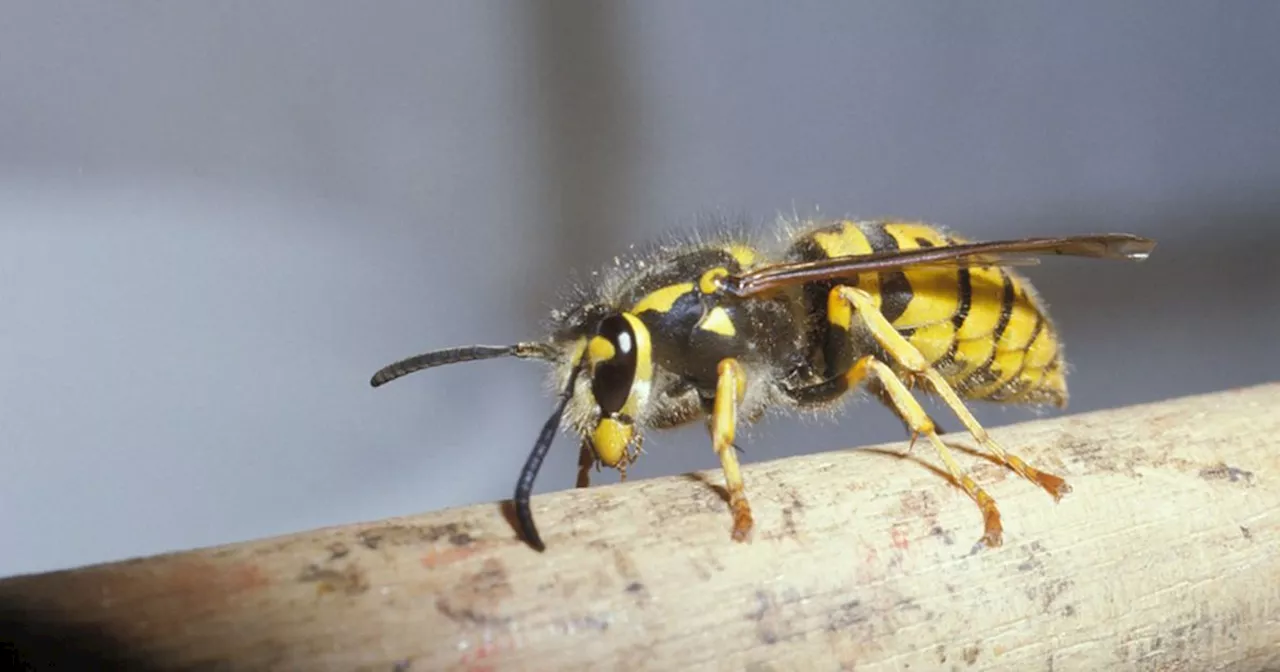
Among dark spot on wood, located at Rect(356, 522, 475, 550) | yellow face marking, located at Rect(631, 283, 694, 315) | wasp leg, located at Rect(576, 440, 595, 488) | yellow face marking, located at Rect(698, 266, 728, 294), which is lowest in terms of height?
wasp leg, located at Rect(576, 440, 595, 488)

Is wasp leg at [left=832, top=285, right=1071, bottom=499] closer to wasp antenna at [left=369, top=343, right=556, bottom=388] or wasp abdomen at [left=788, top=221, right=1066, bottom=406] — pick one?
wasp abdomen at [left=788, top=221, right=1066, bottom=406]

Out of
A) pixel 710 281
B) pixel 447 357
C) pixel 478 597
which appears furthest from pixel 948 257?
pixel 478 597

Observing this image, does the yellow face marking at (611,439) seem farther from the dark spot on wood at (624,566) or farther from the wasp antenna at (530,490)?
the dark spot on wood at (624,566)

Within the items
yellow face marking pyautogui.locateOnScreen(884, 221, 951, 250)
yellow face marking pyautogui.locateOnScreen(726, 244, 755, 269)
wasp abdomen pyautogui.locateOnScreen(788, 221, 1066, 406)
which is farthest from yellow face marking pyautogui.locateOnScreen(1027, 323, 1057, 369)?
yellow face marking pyautogui.locateOnScreen(726, 244, 755, 269)

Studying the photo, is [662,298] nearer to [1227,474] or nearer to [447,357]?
[447,357]

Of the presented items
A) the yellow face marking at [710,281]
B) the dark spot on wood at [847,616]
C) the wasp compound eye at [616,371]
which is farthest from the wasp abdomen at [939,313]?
the dark spot on wood at [847,616]

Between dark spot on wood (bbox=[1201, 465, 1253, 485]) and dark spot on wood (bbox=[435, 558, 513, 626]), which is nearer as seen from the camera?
dark spot on wood (bbox=[435, 558, 513, 626])

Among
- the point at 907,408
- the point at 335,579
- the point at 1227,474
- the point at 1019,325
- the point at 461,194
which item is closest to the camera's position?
the point at 335,579

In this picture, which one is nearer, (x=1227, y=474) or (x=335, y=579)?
(x=335, y=579)

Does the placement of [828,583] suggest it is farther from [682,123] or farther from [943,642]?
[682,123]
